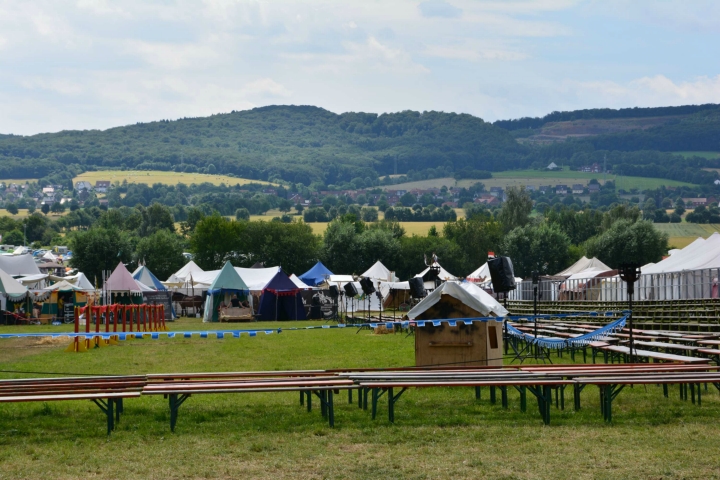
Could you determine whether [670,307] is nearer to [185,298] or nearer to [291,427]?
[291,427]

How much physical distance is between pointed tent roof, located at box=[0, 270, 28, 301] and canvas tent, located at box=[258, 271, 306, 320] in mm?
11212

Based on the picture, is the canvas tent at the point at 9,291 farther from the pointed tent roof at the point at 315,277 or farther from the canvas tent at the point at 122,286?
the pointed tent roof at the point at 315,277

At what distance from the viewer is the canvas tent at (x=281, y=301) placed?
44469mm

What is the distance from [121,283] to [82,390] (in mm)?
29606

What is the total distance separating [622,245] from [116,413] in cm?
7107

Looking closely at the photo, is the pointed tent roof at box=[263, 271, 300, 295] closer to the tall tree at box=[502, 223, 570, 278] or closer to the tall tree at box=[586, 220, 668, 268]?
the tall tree at box=[586, 220, 668, 268]

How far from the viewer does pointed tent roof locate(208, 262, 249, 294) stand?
144ft

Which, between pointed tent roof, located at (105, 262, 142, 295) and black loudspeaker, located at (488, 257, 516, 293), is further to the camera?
pointed tent roof, located at (105, 262, 142, 295)

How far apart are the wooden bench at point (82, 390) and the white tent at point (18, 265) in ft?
156

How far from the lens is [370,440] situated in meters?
9.18

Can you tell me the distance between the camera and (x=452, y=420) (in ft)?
33.4

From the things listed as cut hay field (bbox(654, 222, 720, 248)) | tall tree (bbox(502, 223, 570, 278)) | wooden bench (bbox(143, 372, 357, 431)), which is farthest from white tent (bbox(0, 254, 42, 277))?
cut hay field (bbox(654, 222, 720, 248))

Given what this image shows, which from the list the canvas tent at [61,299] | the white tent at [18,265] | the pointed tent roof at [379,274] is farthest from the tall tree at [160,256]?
the canvas tent at [61,299]

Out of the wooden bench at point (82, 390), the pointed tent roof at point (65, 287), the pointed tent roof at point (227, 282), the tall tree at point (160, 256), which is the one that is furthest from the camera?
the tall tree at point (160, 256)
